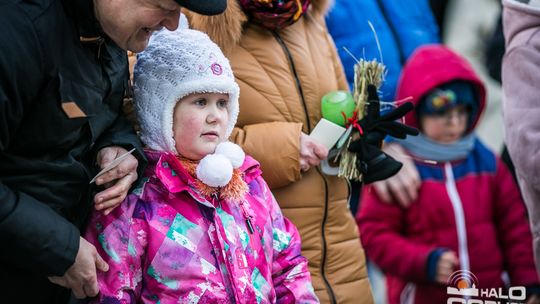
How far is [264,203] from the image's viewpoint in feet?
8.43

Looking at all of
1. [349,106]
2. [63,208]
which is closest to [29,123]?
[63,208]

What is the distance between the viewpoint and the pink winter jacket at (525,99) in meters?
3.12

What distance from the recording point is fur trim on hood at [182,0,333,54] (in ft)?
9.30

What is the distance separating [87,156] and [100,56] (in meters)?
0.28

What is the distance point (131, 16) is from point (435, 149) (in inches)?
75.8

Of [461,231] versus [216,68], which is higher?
[216,68]

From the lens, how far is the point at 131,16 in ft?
7.02

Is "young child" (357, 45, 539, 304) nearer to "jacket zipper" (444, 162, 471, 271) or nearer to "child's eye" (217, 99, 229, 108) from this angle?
"jacket zipper" (444, 162, 471, 271)

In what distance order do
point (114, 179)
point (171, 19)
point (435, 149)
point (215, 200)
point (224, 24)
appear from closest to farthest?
point (171, 19) < point (114, 179) < point (215, 200) < point (224, 24) < point (435, 149)

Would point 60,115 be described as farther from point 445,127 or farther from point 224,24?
point 445,127

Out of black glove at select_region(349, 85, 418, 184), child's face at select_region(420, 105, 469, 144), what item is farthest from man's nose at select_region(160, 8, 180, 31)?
child's face at select_region(420, 105, 469, 144)

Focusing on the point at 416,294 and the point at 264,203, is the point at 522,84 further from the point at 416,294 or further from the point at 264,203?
the point at 264,203

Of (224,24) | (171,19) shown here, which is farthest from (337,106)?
(171,19)

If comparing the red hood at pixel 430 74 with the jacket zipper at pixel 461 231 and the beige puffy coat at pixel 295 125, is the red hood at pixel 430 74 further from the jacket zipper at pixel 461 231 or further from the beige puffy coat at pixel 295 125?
the beige puffy coat at pixel 295 125
